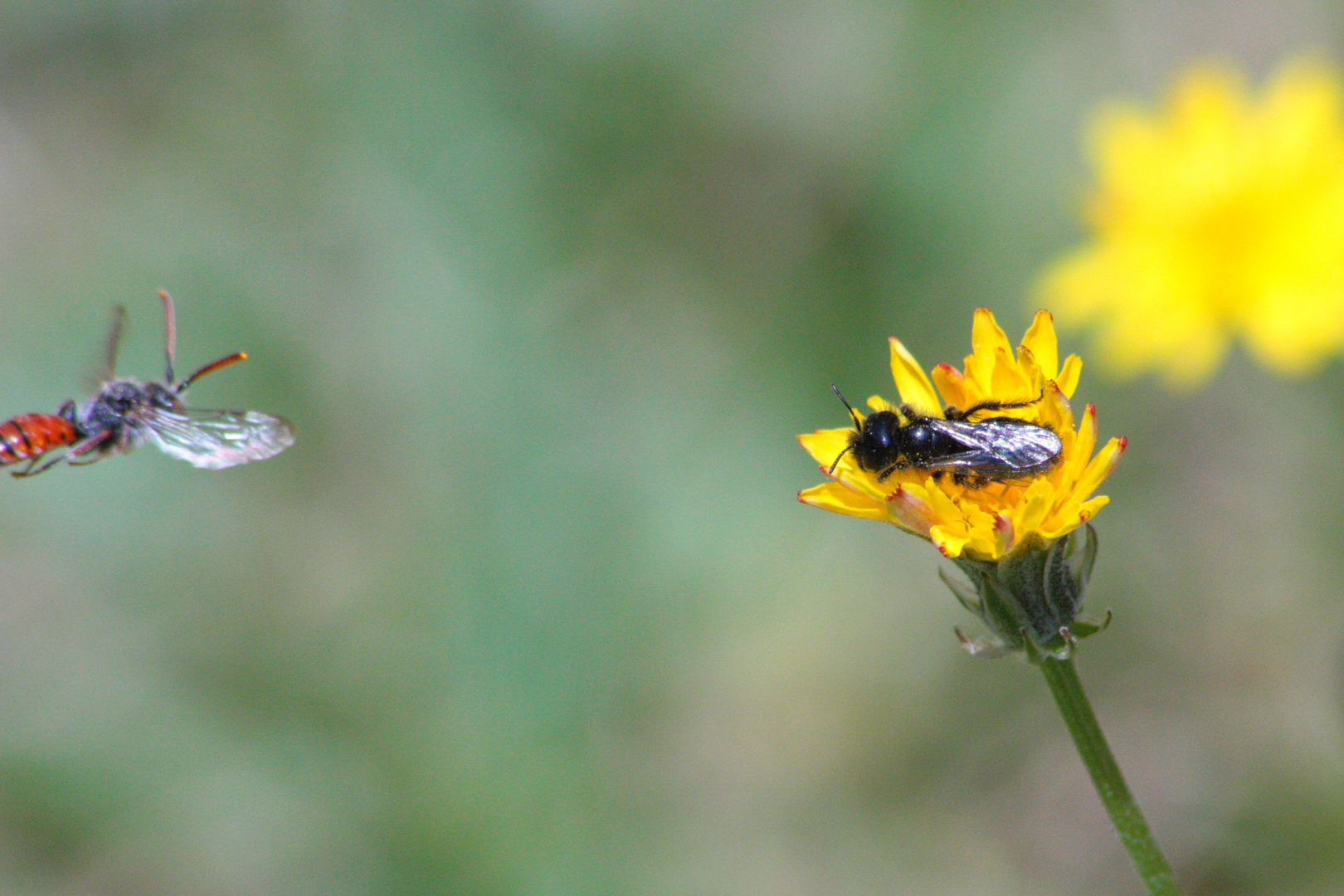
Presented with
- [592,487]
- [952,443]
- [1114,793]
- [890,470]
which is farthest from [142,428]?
[592,487]

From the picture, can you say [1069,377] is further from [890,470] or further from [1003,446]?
[890,470]

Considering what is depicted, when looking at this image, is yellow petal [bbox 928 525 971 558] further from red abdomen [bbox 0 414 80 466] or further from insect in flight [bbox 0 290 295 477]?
red abdomen [bbox 0 414 80 466]

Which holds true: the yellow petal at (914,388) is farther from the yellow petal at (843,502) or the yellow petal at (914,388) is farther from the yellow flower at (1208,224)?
the yellow flower at (1208,224)

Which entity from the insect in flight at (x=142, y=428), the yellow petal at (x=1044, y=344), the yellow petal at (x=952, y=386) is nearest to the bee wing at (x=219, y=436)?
the insect in flight at (x=142, y=428)

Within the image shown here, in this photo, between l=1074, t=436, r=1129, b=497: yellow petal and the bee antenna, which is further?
the bee antenna

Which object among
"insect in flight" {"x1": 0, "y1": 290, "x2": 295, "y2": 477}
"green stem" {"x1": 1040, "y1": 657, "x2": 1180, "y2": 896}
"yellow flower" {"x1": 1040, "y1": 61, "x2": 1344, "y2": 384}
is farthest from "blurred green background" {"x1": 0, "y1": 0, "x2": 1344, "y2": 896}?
"green stem" {"x1": 1040, "y1": 657, "x2": 1180, "y2": 896}

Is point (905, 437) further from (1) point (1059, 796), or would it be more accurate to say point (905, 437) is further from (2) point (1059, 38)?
(2) point (1059, 38)
